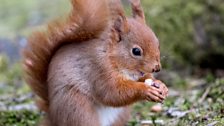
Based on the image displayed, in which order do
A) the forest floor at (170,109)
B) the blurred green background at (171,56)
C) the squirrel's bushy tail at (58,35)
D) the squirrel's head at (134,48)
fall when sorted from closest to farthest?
the squirrel's head at (134,48) < the squirrel's bushy tail at (58,35) < the forest floor at (170,109) < the blurred green background at (171,56)

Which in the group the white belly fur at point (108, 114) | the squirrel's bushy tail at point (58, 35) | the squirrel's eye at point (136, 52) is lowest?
the white belly fur at point (108, 114)

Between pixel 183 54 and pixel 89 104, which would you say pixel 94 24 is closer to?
pixel 89 104

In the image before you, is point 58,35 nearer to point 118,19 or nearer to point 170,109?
point 118,19

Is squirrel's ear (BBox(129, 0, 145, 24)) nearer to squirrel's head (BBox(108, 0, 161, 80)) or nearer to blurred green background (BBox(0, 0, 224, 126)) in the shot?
squirrel's head (BBox(108, 0, 161, 80))

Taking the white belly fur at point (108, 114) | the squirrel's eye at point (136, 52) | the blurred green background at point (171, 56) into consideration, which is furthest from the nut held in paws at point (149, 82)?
the blurred green background at point (171, 56)

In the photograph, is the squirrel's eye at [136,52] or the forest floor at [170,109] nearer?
the squirrel's eye at [136,52]

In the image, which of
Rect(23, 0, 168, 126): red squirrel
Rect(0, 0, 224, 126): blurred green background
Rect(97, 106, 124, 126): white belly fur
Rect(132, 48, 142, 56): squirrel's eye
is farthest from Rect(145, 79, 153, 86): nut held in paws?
Rect(0, 0, 224, 126): blurred green background

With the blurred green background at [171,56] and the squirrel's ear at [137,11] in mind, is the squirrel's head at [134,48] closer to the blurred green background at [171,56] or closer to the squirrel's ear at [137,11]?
the squirrel's ear at [137,11]
